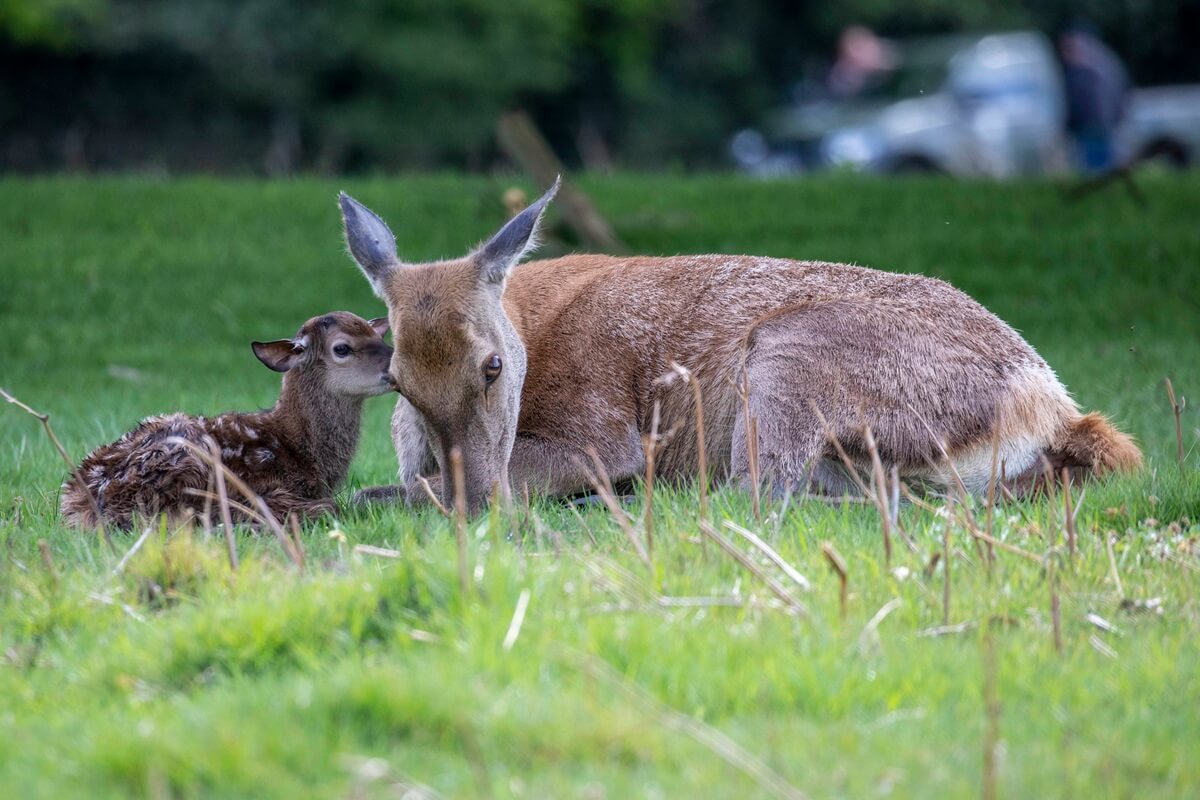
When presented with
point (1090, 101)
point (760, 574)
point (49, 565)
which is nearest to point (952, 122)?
point (1090, 101)

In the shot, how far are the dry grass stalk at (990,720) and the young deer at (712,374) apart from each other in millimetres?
2057

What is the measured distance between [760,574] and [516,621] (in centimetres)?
82

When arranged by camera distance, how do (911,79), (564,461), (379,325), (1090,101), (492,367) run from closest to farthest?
(492,367), (379,325), (564,461), (1090,101), (911,79)

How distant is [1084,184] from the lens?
16.1 m

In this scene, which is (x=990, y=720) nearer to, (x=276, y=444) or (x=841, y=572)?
(x=841, y=572)

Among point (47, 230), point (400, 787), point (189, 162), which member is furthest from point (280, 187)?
point (189, 162)

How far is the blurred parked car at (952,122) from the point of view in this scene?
2686 centimetres

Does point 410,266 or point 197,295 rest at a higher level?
point 410,266

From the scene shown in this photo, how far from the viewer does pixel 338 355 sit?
7141 mm

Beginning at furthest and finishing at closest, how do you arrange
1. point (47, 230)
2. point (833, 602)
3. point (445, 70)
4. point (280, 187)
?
1. point (445, 70)
2. point (280, 187)
3. point (47, 230)
4. point (833, 602)

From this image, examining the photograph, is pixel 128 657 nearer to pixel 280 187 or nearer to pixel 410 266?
pixel 410 266

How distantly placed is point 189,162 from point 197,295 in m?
19.2

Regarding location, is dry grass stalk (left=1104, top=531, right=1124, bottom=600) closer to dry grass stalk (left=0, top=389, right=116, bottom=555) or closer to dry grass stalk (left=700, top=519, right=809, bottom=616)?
dry grass stalk (left=700, top=519, right=809, bottom=616)

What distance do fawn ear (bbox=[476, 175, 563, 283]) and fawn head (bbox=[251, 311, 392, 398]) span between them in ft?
2.14
